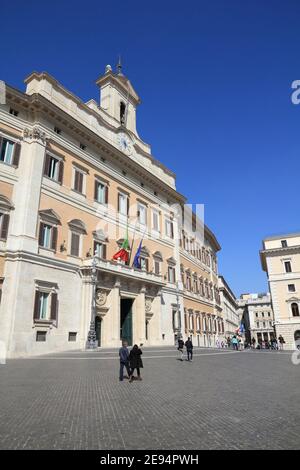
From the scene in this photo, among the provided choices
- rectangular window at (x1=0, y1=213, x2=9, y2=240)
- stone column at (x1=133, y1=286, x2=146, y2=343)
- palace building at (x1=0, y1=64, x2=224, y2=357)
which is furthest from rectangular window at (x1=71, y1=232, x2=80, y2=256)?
stone column at (x1=133, y1=286, x2=146, y2=343)

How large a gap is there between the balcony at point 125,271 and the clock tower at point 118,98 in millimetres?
13584

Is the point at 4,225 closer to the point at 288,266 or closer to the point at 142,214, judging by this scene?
the point at 142,214

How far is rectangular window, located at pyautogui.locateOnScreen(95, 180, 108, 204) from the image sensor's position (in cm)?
2698

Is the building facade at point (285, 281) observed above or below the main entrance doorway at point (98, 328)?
above

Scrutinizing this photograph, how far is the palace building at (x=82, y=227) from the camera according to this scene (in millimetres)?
19891

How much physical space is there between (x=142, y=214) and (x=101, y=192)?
227 inches

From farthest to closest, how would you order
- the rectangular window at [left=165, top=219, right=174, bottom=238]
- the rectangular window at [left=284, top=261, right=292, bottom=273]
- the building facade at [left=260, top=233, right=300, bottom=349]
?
the rectangular window at [left=284, top=261, right=292, bottom=273]
the building facade at [left=260, top=233, right=300, bottom=349]
the rectangular window at [left=165, top=219, right=174, bottom=238]

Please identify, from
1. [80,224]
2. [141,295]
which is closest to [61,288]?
[80,224]

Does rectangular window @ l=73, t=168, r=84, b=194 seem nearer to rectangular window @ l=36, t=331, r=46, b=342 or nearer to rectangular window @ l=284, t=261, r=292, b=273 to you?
rectangular window @ l=36, t=331, r=46, b=342

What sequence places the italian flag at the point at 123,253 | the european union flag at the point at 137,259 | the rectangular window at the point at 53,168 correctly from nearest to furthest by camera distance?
the rectangular window at the point at 53,168 → the italian flag at the point at 123,253 → the european union flag at the point at 137,259

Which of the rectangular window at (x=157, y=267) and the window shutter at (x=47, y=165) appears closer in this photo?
the window shutter at (x=47, y=165)

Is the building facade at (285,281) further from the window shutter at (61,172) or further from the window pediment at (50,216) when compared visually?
the window shutter at (61,172)

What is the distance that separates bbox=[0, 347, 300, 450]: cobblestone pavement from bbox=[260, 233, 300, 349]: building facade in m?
40.5

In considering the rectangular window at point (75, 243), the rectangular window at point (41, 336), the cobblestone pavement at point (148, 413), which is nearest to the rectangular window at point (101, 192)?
the rectangular window at point (75, 243)
